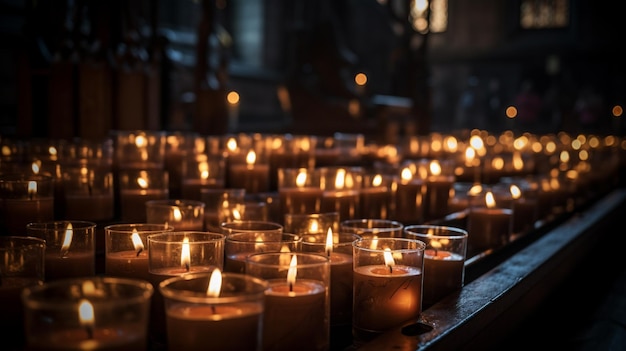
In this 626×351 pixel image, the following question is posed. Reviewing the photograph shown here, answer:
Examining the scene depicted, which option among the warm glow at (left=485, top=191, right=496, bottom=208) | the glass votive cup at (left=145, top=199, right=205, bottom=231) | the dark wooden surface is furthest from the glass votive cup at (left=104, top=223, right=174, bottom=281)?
the warm glow at (left=485, top=191, right=496, bottom=208)

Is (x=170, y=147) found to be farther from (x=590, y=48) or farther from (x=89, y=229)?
(x=590, y=48)

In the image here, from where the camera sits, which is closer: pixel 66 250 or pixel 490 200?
pixel 66 250

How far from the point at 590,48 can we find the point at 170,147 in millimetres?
19107

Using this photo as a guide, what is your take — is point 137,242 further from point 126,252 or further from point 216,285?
point 216,285

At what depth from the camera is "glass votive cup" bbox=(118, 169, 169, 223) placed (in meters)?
2.36

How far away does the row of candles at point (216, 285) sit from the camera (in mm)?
987

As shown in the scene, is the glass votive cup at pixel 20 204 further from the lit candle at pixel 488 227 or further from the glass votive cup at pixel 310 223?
the lit candle at pixel 488 227

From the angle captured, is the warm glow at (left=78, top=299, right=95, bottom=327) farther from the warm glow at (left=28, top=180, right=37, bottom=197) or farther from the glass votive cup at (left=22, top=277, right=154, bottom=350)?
the warm glow at (left=28, top=180, right=37, bottom=197)

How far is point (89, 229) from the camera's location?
1.56 m

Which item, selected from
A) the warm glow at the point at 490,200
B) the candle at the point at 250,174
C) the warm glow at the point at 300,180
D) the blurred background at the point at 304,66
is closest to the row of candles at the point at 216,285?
the warm glow at the point at 300,180

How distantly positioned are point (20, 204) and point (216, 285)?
1.07 meters

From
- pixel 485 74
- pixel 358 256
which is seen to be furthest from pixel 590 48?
pixel 358 256

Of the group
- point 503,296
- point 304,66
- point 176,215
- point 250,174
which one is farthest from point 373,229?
point 304,66

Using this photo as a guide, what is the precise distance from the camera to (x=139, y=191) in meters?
2.36
